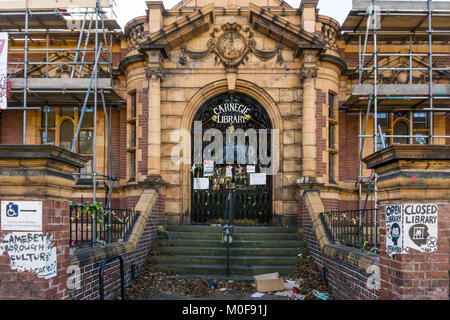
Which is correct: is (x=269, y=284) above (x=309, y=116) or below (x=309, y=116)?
below

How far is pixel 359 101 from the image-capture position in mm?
12922

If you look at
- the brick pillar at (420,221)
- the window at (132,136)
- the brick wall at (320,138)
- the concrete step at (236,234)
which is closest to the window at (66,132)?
the window at (132,136)

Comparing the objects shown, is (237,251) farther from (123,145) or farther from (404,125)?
(404,125)

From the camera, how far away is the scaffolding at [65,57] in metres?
12.4

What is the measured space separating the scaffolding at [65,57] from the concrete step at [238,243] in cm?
275

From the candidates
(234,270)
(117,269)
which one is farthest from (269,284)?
(117,269)

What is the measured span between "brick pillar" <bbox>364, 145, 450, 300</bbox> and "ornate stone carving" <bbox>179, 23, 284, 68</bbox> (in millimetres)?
8003

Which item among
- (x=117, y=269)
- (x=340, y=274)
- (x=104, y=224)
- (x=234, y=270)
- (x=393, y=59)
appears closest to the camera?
(x=340, y=274)

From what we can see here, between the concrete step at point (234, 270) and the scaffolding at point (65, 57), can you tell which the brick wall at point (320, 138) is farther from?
the scaffolding at point (65, 57)

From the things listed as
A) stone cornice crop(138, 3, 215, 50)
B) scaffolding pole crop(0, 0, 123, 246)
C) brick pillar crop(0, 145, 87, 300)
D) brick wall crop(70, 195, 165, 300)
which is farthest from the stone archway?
brick pillar crop(0, 145, 87, 300)

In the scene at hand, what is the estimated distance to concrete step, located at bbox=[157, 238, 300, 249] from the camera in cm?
1088

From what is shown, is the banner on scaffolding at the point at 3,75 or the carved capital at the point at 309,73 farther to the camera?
the carved capital at the point at 309,73

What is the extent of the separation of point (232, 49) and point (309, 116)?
9.70ft

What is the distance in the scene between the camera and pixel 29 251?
5602 mm
